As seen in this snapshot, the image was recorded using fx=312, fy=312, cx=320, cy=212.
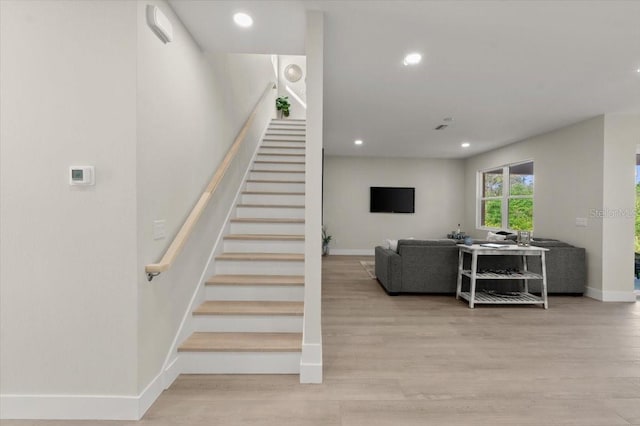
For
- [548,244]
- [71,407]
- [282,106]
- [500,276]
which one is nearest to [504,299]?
[500,276]

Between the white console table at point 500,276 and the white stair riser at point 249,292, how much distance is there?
96.1 inches

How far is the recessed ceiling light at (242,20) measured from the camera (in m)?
2.19

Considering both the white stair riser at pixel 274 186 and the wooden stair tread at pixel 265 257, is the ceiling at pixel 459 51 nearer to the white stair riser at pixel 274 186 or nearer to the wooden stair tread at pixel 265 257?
the white stair riser at pixel 274 186

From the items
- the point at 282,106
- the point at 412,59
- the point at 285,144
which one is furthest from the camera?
the point at 282,106

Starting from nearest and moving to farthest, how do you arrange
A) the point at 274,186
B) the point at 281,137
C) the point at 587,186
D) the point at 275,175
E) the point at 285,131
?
the point at 274,186 < the point at 275,175 < the point at 587,186 < the point at 281,137 < the point at 285,131

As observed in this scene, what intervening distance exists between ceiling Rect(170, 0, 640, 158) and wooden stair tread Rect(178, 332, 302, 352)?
91.8 inches

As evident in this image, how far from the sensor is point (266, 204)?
381 cm

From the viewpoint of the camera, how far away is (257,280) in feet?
9.03

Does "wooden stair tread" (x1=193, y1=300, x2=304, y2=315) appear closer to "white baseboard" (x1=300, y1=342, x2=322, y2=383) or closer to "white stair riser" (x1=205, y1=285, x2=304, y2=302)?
"white stair riser" (x1=205, y1=285, x2=304, y2=302)

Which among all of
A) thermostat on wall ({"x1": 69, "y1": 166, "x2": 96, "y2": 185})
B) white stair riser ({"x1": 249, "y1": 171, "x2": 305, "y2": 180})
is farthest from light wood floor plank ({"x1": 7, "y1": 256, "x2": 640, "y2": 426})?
white stair riser ({"x1": 249, "y1": 171, "x2": 305, "y2": 180})

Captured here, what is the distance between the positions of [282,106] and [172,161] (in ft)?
17.2

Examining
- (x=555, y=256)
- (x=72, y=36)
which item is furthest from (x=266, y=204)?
(x=555, y=256)

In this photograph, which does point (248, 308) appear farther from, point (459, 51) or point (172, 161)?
point (459, 51)

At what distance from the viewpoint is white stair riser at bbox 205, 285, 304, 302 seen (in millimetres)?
2697
